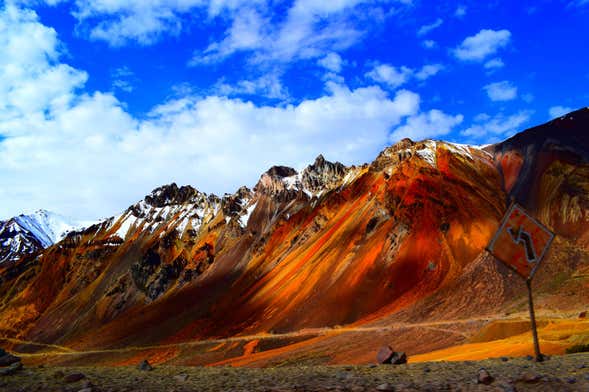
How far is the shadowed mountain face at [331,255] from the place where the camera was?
65375 mm

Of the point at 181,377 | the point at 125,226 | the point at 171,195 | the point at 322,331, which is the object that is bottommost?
the point at 322,331

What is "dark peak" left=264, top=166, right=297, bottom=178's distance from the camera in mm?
154250

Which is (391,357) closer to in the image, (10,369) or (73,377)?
(73,377)

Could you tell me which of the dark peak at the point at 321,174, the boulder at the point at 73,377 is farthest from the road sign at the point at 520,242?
the dark peak at the point at 321,174

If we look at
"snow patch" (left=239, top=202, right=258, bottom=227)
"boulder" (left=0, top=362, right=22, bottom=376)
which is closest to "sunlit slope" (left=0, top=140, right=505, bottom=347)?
"snow patch" (left=239, top=202, right=258, bottom=227)

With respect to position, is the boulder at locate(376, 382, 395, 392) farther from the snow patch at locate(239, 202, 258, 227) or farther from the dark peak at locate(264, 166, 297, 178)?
the dark peak at locate(264, 166, 297, 178)

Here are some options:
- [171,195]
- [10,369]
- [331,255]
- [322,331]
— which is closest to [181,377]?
[10,369]

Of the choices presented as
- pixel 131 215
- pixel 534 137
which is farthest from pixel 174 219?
pixel 534 137

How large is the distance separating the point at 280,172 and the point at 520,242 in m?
142

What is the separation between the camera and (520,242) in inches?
562

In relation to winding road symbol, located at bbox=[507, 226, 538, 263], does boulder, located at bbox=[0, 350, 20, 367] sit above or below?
above

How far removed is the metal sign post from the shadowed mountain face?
30.6 meters

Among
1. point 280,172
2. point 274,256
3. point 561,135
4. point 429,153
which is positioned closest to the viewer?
point 561,135

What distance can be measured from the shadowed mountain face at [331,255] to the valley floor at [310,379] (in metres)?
30.6
